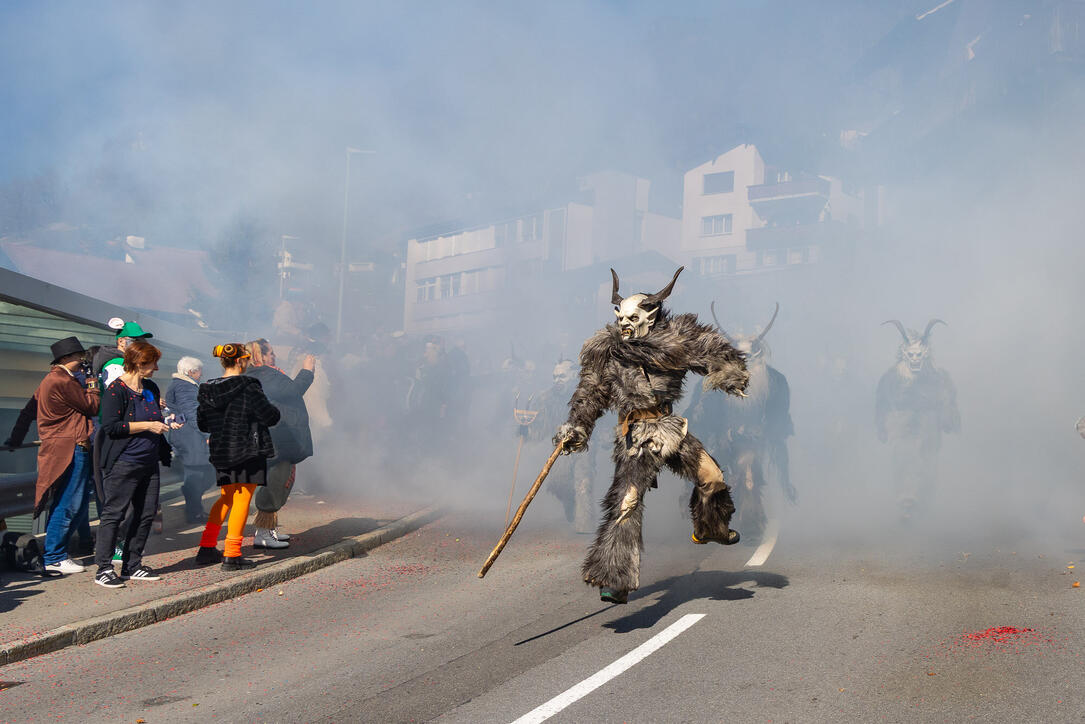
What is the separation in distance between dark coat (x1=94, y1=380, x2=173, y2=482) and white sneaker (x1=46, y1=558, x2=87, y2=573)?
72cm

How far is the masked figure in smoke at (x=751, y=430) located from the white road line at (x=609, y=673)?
4.17m

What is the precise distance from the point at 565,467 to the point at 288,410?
3414 millimetres

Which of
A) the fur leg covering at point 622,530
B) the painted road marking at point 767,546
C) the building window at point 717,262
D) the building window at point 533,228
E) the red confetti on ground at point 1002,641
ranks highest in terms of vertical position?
the building window at point 717,262

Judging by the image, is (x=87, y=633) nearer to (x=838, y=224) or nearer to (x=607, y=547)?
(x=607, y=547)

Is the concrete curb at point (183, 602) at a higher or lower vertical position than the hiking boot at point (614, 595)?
lower

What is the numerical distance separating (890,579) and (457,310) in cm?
3309

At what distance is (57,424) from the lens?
7.32 m

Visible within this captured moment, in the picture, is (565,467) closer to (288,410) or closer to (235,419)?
(288,410)

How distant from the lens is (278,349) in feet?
57.8

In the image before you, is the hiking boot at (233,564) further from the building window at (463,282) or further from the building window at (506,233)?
the building window at (506,233)

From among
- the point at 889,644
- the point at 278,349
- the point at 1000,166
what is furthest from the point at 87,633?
the point at 1000,166

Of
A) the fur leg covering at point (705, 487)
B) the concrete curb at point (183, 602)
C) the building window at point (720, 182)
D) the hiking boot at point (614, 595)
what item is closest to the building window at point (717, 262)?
the building window at point (720, 182)

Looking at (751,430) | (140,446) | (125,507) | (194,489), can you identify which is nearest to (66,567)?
(125,507)

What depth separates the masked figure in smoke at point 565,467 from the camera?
1055 cm
